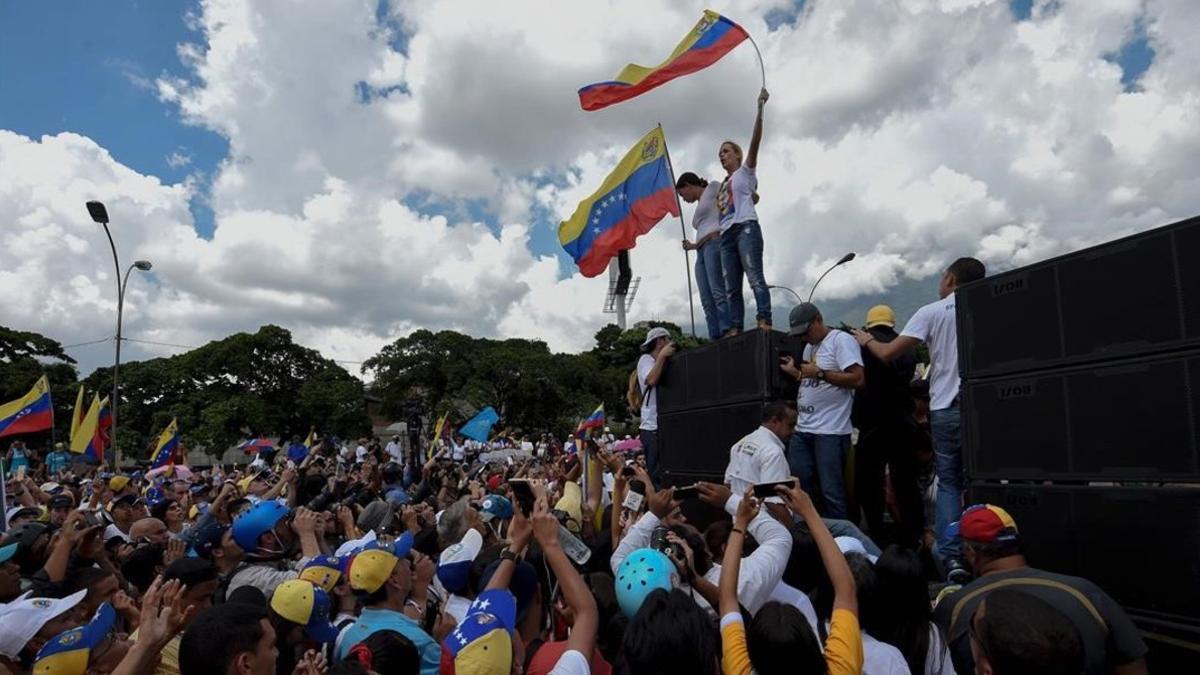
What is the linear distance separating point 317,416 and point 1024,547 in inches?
2235

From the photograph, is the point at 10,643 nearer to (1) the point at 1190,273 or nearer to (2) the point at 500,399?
(1) the point at 1190,273

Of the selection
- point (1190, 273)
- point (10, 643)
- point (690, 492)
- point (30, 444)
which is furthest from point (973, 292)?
point (30, 444)

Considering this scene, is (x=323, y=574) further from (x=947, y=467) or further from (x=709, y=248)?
(x=709, y=248)

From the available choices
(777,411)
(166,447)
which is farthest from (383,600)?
(166,447)

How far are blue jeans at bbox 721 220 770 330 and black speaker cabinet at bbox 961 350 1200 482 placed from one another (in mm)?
3229

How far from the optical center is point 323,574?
396cm

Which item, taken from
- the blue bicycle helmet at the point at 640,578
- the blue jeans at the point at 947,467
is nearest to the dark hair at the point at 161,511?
the blue bicycle helmet at the point at 640,578

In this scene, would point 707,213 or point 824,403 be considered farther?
point 707,213

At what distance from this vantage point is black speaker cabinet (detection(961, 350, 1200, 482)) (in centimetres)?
321

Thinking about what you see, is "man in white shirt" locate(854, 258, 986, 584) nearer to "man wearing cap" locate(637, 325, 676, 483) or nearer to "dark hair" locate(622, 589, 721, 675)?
"man wearing cap" locate(637, 325, 676, 483)

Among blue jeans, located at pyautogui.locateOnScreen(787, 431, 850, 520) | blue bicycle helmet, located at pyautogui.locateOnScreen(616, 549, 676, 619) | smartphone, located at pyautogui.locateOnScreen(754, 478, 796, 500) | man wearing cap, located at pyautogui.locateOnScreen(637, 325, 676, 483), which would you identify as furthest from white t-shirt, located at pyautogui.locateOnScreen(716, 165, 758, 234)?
blue bicycle helmet, located at pyautogui.locateOnScreen(616, 549, 676, 619)

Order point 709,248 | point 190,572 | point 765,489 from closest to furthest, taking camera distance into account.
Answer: point 765,489
point 190,572
point 709,248

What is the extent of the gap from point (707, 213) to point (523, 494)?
5.26 metres

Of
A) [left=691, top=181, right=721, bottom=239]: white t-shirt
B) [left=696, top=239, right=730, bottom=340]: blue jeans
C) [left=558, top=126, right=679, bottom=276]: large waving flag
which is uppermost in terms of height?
[left=558, top=126, right=679, bottom=276]: large waving flag
